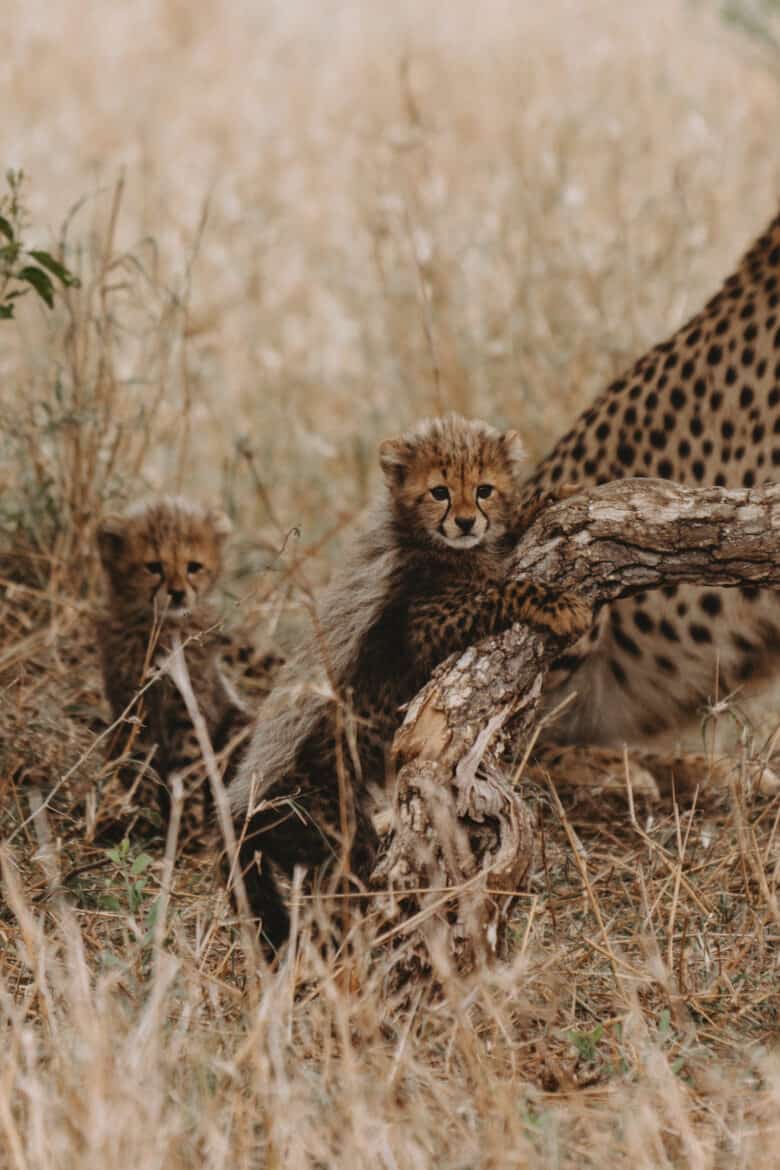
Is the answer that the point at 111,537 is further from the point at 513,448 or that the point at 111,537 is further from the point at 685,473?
the point at 685,473

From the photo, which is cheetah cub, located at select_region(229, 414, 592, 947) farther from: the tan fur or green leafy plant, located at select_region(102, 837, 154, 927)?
the tan fur

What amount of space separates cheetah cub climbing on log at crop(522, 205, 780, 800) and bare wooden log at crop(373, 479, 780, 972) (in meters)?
1.07

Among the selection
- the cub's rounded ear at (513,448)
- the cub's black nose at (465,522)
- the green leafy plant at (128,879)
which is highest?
the cub's rounded ear at (513,448)

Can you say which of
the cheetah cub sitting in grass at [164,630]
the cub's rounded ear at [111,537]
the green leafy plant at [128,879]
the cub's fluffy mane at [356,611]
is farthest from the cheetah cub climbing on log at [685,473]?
the green leafy plant at [128,879]

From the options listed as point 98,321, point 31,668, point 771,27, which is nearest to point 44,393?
point 98,321

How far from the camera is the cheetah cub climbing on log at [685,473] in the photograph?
4.14 metres

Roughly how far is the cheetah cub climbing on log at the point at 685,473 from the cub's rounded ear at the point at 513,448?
89cm

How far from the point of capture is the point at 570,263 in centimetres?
649

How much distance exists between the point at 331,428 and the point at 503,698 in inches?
141

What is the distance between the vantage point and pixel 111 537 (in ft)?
12.7

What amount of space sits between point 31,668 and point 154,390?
6.03ft

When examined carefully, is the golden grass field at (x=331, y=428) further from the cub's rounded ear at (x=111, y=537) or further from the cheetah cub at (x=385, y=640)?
the cub's rounded ear at (x=111, y=537)

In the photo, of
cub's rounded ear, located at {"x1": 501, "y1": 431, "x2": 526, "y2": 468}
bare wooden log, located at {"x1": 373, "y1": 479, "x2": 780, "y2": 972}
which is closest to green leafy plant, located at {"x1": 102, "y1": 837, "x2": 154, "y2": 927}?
bare wooden log, located at {"x1": 373, "y1": 479, "x2": 780, "y2": 972}

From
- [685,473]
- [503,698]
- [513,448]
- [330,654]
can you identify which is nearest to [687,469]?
[685,473]
